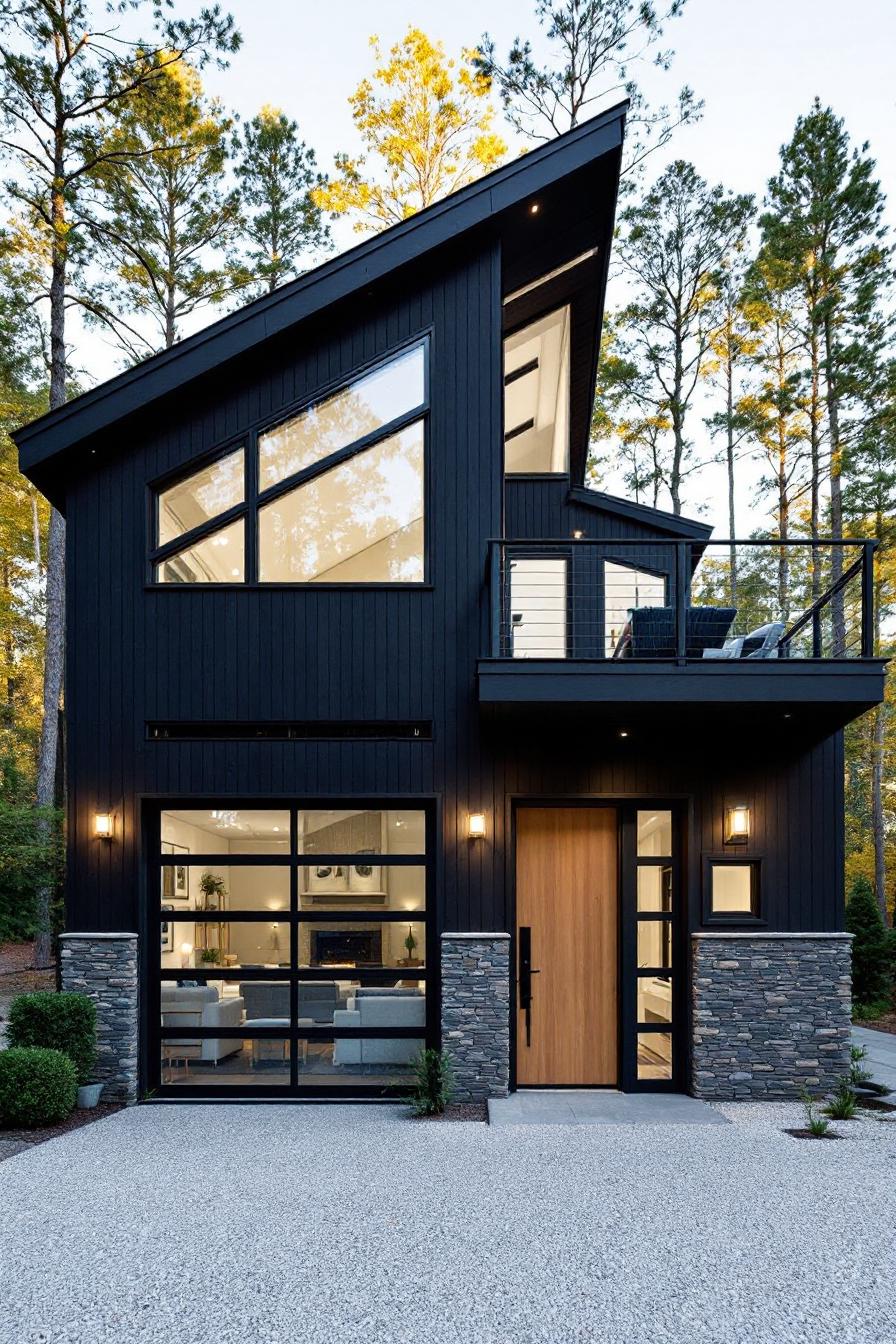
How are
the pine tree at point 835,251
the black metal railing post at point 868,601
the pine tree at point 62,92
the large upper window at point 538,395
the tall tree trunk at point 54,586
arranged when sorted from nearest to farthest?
the black metal railing post at point 868,601 < the large upper window at point 538,395 < the pine tree at point 62,92 < the tall tree trunk at point 54,586 < the pine tree at point 835,251

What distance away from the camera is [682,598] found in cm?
707

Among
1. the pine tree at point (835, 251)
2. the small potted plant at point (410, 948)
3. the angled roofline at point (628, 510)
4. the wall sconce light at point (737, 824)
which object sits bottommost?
the small potted plant at point (410, 948)

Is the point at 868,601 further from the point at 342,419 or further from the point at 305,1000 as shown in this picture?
the point at 305,1000

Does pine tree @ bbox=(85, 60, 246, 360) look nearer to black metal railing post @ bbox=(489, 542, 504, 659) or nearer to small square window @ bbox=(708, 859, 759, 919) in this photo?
black metal railing post @ bbox=(489, 542, 504, 659)

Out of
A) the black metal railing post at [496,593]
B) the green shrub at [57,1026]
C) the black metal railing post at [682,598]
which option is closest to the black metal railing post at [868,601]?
the black metal railing post at [682,598]

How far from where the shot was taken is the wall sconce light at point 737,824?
7.66m

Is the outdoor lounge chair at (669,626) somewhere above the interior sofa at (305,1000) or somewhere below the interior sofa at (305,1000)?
above

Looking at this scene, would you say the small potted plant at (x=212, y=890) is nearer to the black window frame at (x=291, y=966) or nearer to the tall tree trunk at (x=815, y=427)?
the black window frame at (x=291, y=966)

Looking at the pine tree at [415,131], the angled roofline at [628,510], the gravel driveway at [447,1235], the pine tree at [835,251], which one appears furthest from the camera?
the pine tree at [415,131]

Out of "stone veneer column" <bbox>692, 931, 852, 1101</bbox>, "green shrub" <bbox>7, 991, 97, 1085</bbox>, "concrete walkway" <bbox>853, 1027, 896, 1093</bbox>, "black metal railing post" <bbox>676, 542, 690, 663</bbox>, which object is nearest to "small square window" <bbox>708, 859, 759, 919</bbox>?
"stone veneer column" <bbox>692, 931, 852, 1101</bbox>

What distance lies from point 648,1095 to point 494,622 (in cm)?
429

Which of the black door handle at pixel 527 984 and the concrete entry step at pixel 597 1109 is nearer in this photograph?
the concrete entry step at pixel 597 1109

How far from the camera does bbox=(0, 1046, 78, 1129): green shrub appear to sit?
6.63m

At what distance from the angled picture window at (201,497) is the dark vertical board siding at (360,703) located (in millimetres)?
183
